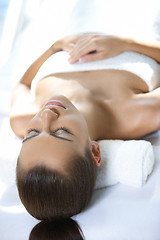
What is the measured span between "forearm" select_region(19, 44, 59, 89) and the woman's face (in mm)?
542

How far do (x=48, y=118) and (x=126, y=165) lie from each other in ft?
1.03

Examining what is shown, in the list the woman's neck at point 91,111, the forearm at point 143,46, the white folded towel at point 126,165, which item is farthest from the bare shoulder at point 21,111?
the forearm at point 143,46

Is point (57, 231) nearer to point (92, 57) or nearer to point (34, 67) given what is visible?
point (92, 57)

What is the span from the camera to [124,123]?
1520 millimetres

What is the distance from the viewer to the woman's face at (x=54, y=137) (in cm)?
112

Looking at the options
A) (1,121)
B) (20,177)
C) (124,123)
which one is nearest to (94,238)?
(20,177)

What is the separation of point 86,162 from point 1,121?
0.71 meters

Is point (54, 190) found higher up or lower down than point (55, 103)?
lower down

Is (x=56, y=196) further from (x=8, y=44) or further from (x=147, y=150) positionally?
(x=8, y=44)

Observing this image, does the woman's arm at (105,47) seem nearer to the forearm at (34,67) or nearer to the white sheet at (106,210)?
the forearm at (34,67)

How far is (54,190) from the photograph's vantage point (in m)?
1.08

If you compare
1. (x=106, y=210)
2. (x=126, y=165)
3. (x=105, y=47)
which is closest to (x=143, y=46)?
(x=105, y=47)

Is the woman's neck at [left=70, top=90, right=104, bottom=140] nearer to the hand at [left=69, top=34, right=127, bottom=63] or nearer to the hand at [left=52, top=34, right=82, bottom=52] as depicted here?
the hand at [left=69, top=34, right=127, bottom=63]

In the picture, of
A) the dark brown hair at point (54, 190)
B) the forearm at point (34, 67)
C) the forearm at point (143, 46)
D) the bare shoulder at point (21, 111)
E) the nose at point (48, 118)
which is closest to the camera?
the dark brown hair at point (54, 190)
